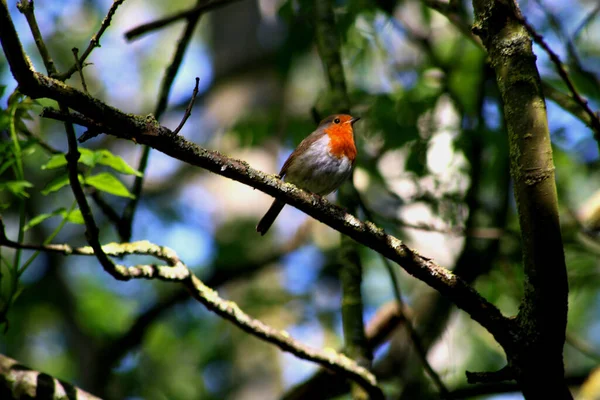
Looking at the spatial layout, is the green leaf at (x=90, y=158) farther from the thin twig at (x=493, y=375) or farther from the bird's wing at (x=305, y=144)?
the bird's wing at (x=305, y=144)

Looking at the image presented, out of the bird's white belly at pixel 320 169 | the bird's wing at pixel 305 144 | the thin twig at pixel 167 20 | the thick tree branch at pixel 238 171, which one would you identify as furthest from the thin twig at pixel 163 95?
the thick tree branch at pixel 238 171

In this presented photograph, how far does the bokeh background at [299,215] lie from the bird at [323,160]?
0.18 m

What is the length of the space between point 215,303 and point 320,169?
188 cm

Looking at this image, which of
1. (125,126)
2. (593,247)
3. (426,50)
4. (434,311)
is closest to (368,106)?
(426,50)

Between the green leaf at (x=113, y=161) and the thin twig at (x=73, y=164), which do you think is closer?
the thin twig at (x=73, y=164)

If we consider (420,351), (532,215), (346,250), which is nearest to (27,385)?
(532,215)

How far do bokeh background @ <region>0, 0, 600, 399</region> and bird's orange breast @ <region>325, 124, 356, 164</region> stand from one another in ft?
0.45

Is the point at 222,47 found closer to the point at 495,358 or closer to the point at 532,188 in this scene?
the point at 495,358

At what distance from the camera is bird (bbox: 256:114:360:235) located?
4406 millimetres

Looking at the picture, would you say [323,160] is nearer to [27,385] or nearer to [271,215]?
[271,215]

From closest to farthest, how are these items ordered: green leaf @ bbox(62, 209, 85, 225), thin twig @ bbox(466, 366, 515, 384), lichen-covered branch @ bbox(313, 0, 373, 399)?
1. thin twig @ bbox(466, 366, 515, 384)
2. green leaf @ bbox(62, 209, 85, 225)
3. lichen-covered branch @ bbox(313, 0, 373, 399)

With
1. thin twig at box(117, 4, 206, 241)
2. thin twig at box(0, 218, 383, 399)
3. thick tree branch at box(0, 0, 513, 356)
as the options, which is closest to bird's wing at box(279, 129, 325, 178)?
thin twig at box(117, 4, 206, 241)

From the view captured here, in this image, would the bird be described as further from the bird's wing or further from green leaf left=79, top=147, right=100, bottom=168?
green leaf left=79, top=147, right=100, bottom=168

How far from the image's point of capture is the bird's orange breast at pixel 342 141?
4.52 metres
